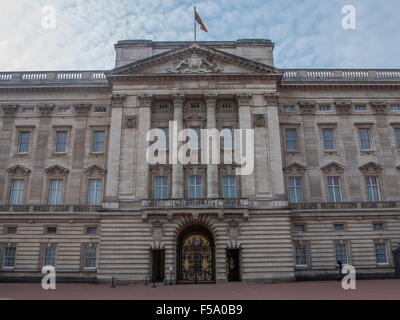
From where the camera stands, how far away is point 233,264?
106 feet

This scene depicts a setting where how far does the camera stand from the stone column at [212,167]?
33469 millimetres

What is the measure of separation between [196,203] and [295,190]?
11.3 m

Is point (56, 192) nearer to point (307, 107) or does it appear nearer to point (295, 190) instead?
point (295, 190)

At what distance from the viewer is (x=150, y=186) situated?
34.4m

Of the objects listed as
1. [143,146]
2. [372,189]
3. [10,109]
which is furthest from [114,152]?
[372,189]

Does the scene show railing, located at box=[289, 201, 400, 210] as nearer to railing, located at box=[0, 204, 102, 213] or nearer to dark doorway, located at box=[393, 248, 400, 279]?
dark doorway, located at box=[393, 248, 400, 279]

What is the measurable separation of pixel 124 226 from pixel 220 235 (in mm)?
8938

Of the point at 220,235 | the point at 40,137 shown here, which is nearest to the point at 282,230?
the point at 220,235

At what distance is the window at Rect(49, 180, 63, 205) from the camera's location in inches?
1437

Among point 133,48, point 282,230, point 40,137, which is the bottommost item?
point 282,230

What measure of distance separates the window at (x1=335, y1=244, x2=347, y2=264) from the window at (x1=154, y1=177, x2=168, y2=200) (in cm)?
1803

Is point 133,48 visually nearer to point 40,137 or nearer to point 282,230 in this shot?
point 40,137

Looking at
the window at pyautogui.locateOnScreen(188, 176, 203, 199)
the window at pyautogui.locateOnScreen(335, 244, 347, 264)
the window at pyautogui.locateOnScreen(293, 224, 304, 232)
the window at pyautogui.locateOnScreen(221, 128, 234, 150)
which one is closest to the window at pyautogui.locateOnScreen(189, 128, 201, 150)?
the window at pyautogui.locateOnScreen(221, 128, 234, 150)
